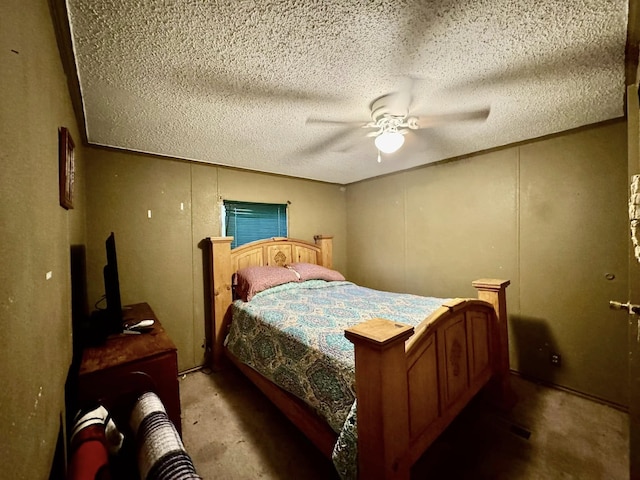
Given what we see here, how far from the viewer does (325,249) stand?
3.81 m

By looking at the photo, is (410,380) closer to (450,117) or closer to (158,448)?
(158,448)

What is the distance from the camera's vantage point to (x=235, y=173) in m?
3.09

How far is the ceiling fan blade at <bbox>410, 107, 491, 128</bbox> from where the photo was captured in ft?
6.15

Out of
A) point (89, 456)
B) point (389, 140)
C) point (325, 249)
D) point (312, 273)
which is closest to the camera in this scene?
point (89, 456)

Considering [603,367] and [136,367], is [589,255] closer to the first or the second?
[603,367]

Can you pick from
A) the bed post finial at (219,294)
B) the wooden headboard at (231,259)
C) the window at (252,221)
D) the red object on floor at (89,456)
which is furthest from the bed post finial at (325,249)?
the red object on floor at (89,456)

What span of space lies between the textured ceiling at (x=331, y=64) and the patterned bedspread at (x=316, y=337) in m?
1.54

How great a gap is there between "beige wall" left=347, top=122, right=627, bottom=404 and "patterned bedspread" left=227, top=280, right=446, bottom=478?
2.91ft

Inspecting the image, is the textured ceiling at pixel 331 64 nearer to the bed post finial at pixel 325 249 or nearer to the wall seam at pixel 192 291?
the wall seam at pixel 192 291

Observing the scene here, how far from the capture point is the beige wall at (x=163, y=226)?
2338 millimetres

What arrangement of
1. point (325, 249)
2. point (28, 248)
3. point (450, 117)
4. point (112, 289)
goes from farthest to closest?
point (325, 249) < point (450, 117) < point (112, 289) < point (28, 248)

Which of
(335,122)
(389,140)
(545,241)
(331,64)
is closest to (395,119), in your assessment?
(389,140)

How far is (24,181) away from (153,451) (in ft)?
3.05

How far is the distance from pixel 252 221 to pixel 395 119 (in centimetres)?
212
